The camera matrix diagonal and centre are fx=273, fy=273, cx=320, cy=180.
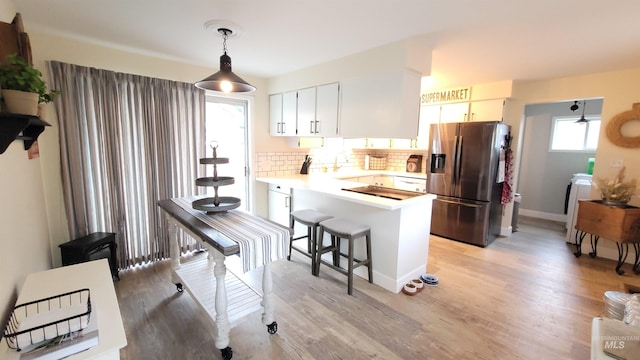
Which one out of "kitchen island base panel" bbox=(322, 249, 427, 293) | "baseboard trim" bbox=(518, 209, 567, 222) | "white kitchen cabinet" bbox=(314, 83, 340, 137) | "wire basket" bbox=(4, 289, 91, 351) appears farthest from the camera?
"baseboard trim" bbox=(518, 209, 567, 222)

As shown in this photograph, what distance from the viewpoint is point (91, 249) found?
253cm

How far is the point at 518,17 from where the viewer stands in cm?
196

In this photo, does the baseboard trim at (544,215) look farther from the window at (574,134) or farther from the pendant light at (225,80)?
the pendant light at (225,80)

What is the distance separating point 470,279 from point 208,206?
2749 mm

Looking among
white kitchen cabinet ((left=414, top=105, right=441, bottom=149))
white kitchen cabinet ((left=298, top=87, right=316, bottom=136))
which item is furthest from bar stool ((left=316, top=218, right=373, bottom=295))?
white kitchen cabinet ((left=414, top=105, right=441, bottom=149))

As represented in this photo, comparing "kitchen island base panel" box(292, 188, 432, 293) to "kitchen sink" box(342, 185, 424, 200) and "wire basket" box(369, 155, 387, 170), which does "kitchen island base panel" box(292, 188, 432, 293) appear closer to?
"kitchen sink" box(342, 185, 424, 200)

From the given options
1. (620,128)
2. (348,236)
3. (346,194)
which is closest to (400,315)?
(348,236)

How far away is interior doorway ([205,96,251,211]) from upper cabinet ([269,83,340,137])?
1.48 feet

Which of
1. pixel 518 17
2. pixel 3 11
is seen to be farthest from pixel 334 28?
pixel 3 11

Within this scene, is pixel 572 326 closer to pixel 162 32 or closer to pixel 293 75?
pixel 293 75

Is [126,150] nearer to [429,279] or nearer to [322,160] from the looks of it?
[322,160]

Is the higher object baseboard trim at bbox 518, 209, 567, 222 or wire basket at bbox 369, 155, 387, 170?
wire basket at bbox 369, 155, 387, 170

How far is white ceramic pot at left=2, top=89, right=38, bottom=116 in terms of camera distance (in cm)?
117

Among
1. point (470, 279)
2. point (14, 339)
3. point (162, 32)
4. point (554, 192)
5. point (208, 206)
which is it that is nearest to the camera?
point (14, 339)
